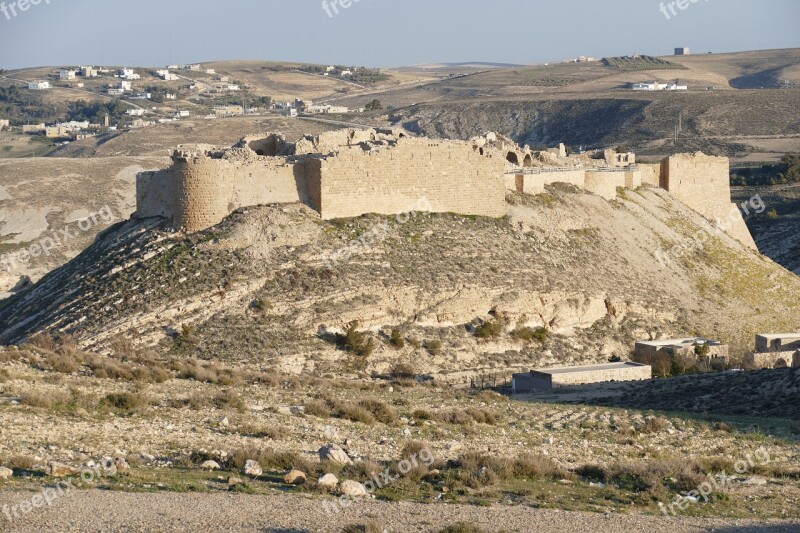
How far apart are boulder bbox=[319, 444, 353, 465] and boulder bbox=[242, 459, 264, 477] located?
982 millimetres

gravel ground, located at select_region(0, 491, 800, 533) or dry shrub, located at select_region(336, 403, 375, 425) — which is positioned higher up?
gravel ground, located at select_region(0, 491, 800, 533)

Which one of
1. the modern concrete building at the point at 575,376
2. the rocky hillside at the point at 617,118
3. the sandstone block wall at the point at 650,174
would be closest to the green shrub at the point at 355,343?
the modern concrete building at the point at 575,376

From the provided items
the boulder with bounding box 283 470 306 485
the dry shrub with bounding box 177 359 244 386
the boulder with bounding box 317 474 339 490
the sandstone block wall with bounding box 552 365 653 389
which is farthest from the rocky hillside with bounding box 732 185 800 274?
the boulder with bounding box 317 474 339 490

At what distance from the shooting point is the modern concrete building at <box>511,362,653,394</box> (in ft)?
87.1

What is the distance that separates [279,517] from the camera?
12953mm

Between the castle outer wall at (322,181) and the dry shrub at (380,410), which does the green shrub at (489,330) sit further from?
the dry shrub at (380,410)

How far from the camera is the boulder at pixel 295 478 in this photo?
14.6 metres

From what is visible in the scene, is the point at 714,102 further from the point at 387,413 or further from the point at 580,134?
the point at 387,413

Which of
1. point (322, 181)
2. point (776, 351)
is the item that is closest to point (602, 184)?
point (776, 351)

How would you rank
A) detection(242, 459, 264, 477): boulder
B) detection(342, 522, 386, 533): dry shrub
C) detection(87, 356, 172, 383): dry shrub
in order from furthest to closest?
detection(87, 356, 172, 383): dry shrub, detection(242, 459, 264, 477): boulder, detection(342, 522, 386, 533): dry shrub

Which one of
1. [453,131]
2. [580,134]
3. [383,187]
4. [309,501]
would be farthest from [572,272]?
[453,131]

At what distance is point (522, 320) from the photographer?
3006 cm

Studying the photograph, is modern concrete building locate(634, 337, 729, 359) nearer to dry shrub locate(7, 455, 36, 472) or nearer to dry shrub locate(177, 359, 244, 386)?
dry shrub locate(177, 359, 244, 386)

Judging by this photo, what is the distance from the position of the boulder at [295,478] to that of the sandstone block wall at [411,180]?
15140 mm
